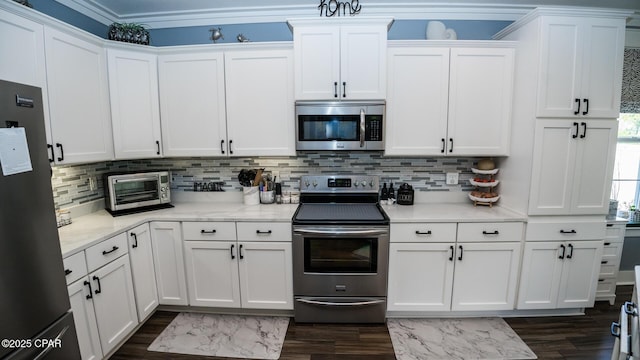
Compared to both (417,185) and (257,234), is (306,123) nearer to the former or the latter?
(257,234)

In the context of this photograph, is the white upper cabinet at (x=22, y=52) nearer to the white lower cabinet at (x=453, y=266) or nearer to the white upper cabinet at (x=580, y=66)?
the white lower cabinet at (x=453, y=266)

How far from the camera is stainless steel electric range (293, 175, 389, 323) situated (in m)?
2.20

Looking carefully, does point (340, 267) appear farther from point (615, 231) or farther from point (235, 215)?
point (615, 231)

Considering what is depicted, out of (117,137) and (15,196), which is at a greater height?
(117,137)

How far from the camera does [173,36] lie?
2.80 metres

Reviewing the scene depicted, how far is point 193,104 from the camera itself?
8.30 feet

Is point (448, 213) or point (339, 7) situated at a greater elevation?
point (339, 7)

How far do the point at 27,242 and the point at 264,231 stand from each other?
1.36 metres

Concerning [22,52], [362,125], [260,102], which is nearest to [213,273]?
[260,102]

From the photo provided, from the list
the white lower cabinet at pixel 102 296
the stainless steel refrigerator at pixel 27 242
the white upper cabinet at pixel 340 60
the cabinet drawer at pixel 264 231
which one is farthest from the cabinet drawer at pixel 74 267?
the white upper cabinet at pixel 340 60

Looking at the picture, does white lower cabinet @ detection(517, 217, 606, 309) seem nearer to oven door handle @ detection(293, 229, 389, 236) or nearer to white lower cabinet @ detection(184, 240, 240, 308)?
oven door handle @ detection(293, 229, 389, 236)

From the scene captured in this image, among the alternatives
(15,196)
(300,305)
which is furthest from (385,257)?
(15,196)

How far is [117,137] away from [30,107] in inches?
48.1

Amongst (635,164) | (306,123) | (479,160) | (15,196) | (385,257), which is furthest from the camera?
(635,164)
